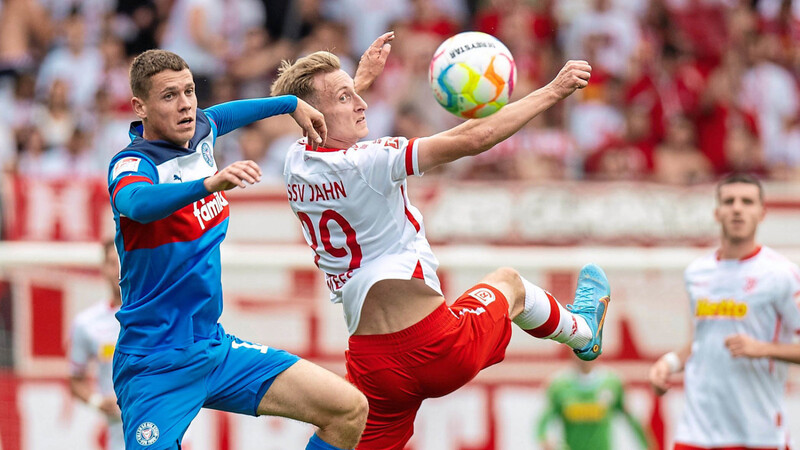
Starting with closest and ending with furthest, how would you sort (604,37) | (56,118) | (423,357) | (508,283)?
(423,357) → (508,283) → (56,118) → (604,37)

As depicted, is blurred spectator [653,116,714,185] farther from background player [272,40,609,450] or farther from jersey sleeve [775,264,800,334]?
background player [272,40,609,450]

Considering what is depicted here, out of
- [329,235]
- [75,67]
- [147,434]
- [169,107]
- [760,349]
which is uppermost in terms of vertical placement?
[75,67]

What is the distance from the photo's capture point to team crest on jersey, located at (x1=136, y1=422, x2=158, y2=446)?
6277 mm

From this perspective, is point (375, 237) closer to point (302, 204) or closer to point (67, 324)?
point (302, 204)

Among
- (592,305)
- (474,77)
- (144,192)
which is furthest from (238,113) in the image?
(592,305)

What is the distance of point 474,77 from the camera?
625cm

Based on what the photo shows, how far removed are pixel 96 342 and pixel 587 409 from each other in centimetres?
436

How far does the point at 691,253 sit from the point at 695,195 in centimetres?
56

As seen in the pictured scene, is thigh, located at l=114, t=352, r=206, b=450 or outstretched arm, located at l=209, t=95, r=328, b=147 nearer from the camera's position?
thigh, located at l=114, t=352, r=206, b=450

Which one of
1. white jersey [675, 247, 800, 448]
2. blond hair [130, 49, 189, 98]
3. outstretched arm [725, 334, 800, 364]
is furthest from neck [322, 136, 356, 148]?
white jersey [675, 247, 800, 448]

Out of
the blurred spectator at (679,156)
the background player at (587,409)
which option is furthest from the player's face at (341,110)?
the blurred spectator at (679,156)

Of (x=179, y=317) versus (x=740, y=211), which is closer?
(x=179, y=317)

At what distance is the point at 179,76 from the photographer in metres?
6.35

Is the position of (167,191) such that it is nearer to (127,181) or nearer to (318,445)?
(127,181)
